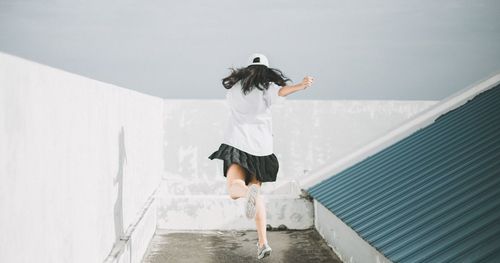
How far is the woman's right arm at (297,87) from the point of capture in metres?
4.57

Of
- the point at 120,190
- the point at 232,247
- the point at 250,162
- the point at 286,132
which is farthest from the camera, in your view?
the point at 286,132

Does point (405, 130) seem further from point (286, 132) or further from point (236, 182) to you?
point (286, 132)

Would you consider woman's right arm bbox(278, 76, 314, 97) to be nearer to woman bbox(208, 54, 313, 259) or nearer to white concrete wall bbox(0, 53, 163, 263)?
woman bbox(208, 54, 313, 259)

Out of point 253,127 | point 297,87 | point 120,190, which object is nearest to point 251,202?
point 253,127

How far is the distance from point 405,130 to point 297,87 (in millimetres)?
4152

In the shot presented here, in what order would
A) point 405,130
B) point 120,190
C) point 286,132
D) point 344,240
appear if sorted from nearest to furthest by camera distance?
1. point 120,190
2. point 344,240
3. point 405,130
4. point 286,132

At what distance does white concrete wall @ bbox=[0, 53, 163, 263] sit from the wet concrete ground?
4.85ft

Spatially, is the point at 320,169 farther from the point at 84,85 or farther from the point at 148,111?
the point at 84,85

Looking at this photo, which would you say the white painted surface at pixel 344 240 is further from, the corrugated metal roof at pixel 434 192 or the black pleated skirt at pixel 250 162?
the black pleated skirt at pixel 250 162

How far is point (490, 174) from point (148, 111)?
5938mm

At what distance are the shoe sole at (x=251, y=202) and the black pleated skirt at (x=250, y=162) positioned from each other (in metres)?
0.33

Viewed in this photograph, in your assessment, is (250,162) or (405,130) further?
(405,130)

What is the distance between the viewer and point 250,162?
5.08 m

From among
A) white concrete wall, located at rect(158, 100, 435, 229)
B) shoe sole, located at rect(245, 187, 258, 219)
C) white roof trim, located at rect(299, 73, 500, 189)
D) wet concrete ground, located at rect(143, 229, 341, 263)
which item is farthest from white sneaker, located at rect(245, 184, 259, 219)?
white concrete wall, located at rect(158, 100, 435, 229)
